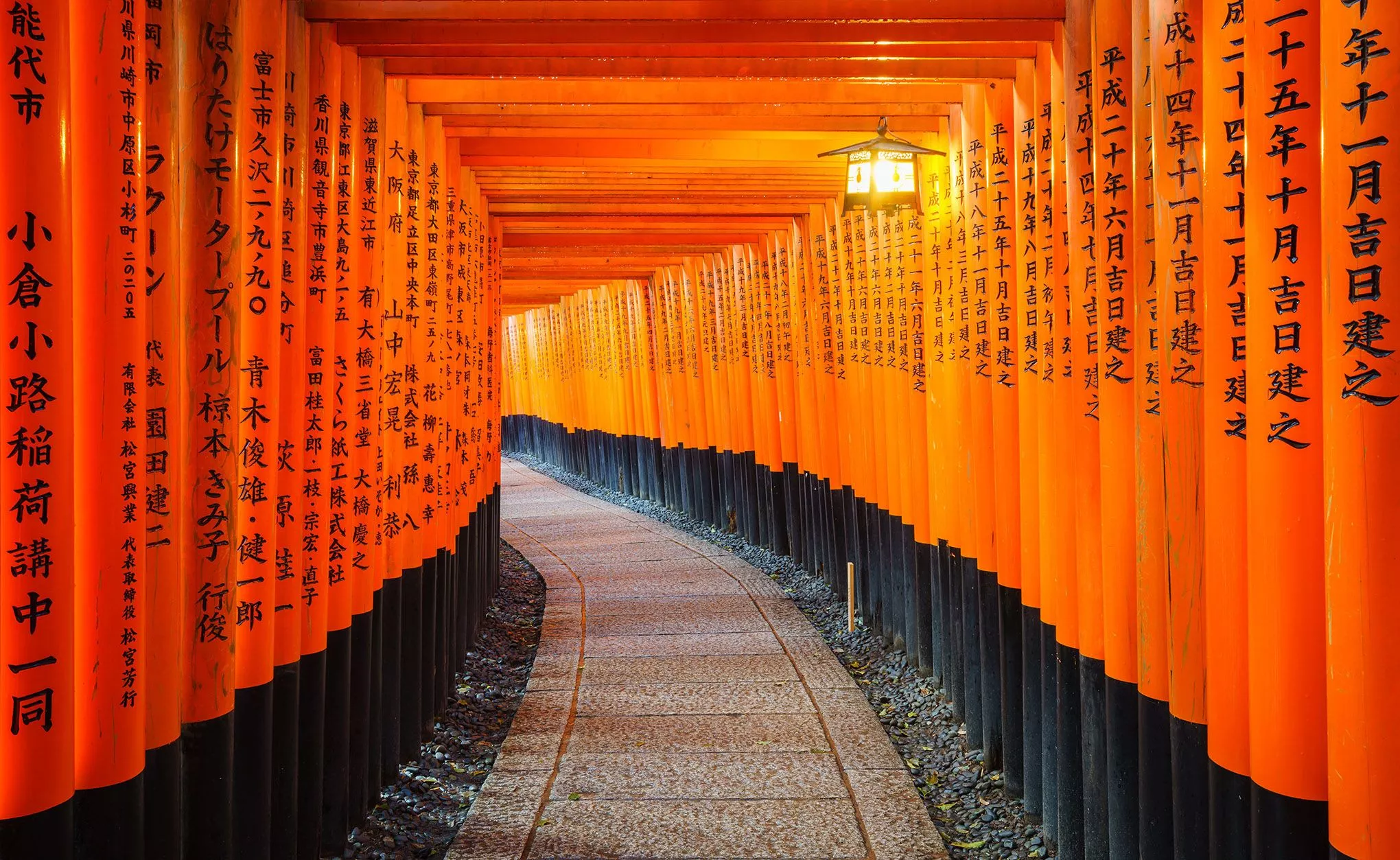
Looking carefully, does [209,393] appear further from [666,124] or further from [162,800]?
[666,124]

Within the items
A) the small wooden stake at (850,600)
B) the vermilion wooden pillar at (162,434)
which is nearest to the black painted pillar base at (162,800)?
the vermilion wooden pillar at (162,434)

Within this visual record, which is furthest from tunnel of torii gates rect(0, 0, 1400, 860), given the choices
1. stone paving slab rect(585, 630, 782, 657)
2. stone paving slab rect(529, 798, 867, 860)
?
→ stone paving slab rect(585, 630, 782, 657)

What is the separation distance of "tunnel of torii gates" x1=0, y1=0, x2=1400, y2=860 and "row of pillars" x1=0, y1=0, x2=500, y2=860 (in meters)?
0.01

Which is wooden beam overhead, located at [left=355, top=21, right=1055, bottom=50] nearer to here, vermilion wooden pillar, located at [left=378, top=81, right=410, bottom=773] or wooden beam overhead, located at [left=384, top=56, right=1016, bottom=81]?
wooden beam overhead, located at [left=384, top=56, right=1016, bottom=81]

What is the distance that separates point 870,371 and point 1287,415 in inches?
243

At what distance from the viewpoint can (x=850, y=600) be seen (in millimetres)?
9273

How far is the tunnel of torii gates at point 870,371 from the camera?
2508mm

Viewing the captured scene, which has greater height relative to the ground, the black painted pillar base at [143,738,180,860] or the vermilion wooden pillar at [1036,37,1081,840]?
the vermilion wooden pillar at [1036,37,1081,840]

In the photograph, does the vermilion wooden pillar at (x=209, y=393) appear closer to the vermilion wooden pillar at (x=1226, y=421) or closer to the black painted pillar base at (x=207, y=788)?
the black painted pillar base at (x=207, y=788)

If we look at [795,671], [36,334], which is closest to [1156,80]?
[36,334]

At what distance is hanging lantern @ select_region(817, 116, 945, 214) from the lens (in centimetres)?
594

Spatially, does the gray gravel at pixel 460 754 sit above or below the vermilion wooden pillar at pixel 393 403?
below

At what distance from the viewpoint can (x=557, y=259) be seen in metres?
15.8

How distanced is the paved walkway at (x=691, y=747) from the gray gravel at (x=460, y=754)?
19 cm
